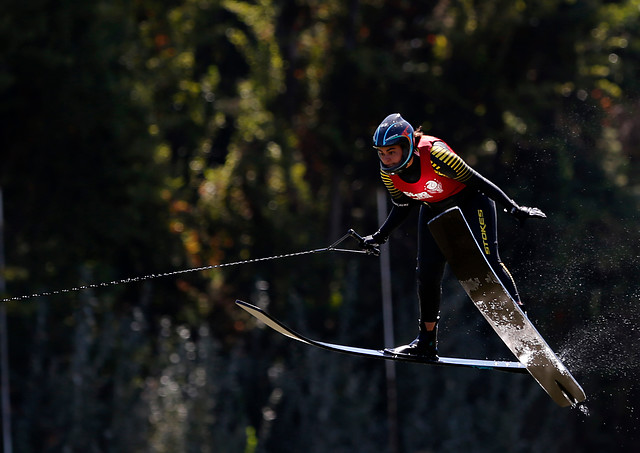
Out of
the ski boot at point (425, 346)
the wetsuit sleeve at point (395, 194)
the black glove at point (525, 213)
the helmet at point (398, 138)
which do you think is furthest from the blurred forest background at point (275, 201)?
the helmet at point (398, 138)

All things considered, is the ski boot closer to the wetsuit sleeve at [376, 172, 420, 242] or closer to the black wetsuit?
the black wetsuit

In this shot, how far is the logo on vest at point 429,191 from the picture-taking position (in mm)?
6863

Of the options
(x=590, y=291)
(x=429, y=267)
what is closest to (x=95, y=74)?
(x=590, y=291)

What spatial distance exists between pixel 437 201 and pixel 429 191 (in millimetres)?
142

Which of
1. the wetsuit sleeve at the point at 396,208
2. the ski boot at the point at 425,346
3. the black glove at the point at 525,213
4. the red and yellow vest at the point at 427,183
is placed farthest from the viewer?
the ski boot at the point at 425,346

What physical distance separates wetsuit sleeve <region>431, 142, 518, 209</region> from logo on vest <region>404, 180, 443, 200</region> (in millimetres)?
112

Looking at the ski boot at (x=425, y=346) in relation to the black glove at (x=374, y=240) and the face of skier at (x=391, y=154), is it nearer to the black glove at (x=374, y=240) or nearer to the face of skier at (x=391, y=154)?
the black glove at (x=374, y=240)

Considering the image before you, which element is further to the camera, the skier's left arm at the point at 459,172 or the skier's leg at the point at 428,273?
the skier's leg at the point at 428,273

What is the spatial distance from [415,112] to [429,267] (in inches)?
366

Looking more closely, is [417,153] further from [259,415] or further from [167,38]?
[167,38]

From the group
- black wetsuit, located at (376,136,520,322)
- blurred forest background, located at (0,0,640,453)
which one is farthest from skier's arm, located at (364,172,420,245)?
blurred forest background, located at (0,0,640,453)

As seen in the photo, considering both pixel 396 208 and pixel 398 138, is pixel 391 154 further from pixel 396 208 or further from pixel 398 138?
pixel 396 208

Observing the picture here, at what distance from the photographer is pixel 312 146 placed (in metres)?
17.5

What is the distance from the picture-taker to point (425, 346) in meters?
7.52
